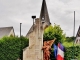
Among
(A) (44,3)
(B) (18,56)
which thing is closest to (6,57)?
(B) (18,56)

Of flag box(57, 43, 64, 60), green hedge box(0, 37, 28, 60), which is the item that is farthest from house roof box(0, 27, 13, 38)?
flag box(57, 43, 64, 60)

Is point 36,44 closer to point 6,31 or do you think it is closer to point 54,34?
point 54,34

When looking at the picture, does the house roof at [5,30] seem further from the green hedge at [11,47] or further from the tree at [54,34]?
the tree at [54,34]

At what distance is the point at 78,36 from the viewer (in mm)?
81375

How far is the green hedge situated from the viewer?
30.9 meters

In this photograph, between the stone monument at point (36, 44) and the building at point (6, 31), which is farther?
the building at point (6, 31)

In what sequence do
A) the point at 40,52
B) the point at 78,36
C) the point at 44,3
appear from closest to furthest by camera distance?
the point at 40,52, the point at 44,3, the point at 78,36

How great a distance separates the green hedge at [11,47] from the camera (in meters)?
30.9

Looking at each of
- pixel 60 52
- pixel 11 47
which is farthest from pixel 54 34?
pixel 11 47

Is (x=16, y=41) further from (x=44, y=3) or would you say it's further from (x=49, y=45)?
(x=44, y=3)

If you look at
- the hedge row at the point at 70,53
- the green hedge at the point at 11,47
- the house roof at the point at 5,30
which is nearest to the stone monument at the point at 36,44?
the green hedge at the point at 11,47

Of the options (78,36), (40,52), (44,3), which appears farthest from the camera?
(78,36)

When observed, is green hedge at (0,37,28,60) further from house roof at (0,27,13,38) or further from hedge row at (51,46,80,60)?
house roof at (0,27,13,38)

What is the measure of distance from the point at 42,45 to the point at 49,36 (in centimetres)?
159
